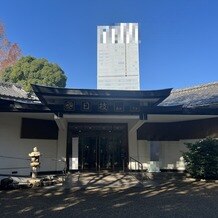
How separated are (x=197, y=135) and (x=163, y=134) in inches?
87.6

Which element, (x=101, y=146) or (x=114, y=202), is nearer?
(x=114, y=202)

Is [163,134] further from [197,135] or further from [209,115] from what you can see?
[209,115]

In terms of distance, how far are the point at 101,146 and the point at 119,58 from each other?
36806 mm

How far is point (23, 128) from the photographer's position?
1634cm

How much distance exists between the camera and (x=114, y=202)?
30.7 feet

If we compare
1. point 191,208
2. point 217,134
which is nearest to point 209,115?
point 217,134

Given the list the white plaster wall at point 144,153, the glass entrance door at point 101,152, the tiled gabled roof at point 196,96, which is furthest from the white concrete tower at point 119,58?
the glass entrance door at point 101,152

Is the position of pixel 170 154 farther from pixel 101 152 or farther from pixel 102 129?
pixel 102 129

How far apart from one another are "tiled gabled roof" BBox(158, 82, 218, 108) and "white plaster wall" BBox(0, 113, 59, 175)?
9378mm

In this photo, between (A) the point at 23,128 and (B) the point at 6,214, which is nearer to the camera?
(B) the point at 6,214

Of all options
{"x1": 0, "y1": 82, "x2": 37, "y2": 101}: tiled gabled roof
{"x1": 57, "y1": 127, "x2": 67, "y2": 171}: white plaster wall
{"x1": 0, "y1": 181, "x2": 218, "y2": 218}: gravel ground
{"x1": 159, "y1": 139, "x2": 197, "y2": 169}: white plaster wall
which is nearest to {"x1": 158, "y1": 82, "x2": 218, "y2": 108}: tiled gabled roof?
{"x1": 159, "y1": 139, "x2": 197, "y2": 169}: white plaster wall

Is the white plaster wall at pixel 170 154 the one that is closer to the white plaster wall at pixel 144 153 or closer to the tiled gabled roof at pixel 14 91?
the white plaster wall at pixel 144 153

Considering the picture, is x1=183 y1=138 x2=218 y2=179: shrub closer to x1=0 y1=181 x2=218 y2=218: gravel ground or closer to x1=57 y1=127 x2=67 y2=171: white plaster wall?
x1=0 y1=181 x2=218 y2=218: gravel ground

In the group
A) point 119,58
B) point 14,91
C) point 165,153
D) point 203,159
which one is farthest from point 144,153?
point 119,58
